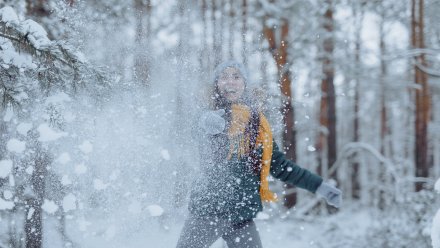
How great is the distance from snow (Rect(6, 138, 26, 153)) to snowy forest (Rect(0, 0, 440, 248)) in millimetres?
43

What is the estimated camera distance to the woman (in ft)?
9.53

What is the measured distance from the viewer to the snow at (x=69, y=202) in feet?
15.7

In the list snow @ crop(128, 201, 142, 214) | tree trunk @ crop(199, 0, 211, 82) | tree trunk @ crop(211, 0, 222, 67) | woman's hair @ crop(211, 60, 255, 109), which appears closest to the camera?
woman's hair @ crop(211, 60, 255, 109)

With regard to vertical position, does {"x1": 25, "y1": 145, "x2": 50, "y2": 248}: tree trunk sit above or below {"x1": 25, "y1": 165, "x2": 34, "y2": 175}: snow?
below

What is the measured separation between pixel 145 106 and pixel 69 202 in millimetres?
1520

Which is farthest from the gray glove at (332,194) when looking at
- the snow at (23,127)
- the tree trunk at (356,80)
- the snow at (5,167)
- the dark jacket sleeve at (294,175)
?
the tree trunk at (356,80)

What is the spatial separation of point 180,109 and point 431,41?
5619mm

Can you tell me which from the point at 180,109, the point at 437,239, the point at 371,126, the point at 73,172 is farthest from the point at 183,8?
the point at 371,126

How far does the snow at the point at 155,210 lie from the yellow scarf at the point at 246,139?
2.65 m

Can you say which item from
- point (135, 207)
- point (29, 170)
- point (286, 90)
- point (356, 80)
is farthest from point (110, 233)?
point (356, 80)

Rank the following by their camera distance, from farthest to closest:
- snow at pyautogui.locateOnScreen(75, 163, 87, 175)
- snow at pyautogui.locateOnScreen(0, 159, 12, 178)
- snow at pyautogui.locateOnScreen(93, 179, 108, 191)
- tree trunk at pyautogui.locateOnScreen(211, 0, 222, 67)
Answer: tree trunk at pyautogui.locateOnScreen(211, 0, 222, 67)
snow at pyautogui.locateOnScreen(93, 179, 108, 191)
snow at pyautogui.locateOnScreen(75, 163, 87, 175)
snow at pyautogui.locateOnScreen(0, 159, 12, 178)

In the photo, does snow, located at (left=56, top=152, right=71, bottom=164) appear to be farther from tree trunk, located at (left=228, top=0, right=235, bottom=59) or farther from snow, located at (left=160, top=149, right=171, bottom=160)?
tree trunk, located at (left=228, top=0, right=235, bottom=59)

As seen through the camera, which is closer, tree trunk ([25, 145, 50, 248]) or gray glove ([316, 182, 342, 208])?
Result: gray glove ([316, 182, 342, 208])

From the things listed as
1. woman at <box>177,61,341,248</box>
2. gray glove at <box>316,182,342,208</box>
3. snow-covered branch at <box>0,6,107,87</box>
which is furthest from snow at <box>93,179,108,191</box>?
gray glove at <box>316,182,342,208</box>
